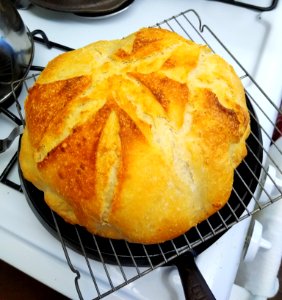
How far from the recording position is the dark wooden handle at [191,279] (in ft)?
1.91

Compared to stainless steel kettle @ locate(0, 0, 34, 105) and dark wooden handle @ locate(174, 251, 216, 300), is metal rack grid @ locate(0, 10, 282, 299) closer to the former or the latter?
dark wooden handle @ locate(174, 251, 216, 300)

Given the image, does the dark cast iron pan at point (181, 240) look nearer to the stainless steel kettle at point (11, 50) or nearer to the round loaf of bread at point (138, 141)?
the round loaf of bread at point (138, 141)

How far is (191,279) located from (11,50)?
1.96ft

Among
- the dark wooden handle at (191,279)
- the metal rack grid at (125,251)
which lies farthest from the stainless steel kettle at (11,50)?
the dark wooden handle at (191,279)

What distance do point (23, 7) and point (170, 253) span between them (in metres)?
0.77

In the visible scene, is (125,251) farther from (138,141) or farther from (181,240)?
(138,141)

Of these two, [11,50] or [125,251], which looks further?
[11,50]

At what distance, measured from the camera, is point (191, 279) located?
0.60 metres

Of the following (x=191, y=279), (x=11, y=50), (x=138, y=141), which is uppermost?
(x=11, y=50)

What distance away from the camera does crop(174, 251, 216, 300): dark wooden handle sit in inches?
22.9

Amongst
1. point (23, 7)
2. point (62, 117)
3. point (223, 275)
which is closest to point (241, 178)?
point (223, 275)

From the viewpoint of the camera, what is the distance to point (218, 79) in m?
0.64

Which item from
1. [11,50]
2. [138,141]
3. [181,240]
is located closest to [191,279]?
[181,240]

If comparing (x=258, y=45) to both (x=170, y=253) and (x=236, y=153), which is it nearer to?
(x=236, y=153)
